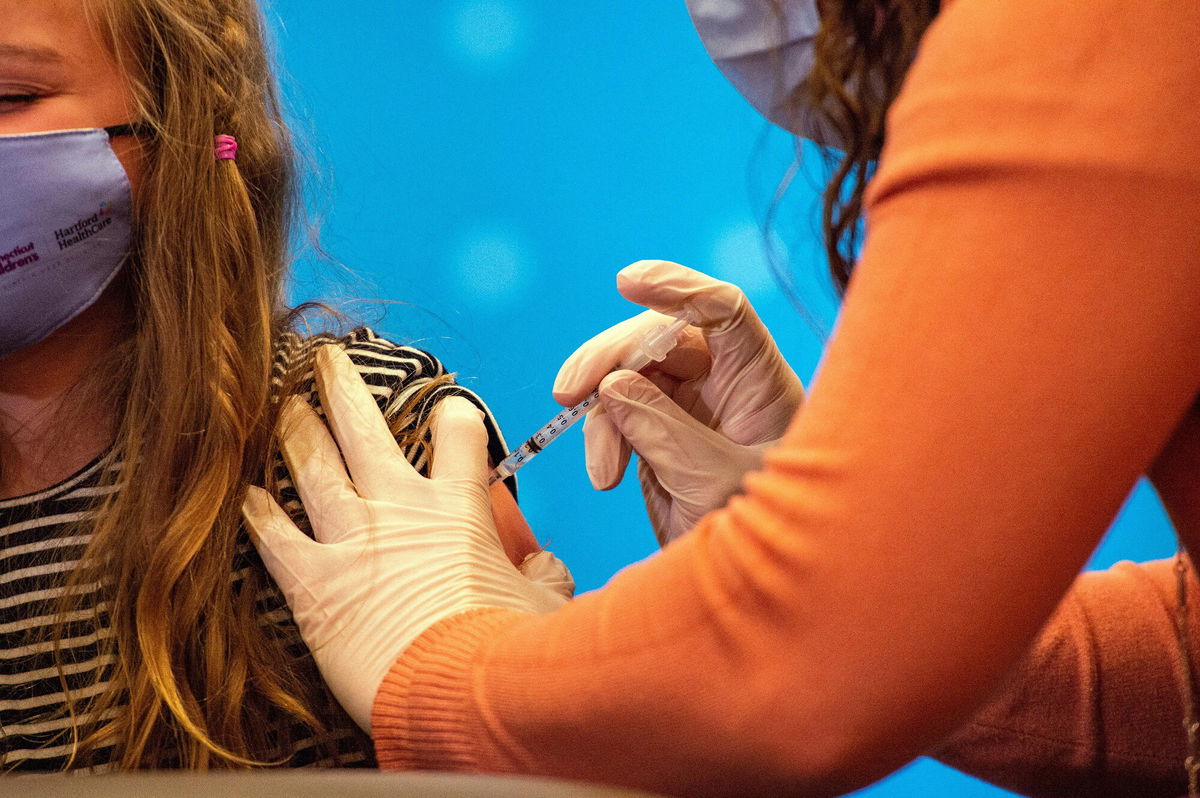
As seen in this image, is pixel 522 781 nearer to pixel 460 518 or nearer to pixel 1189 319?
pixel 1189 319

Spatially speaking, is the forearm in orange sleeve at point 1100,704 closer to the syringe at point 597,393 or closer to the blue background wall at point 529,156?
the syringe at point 597,393

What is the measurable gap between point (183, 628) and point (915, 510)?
0.68 metres

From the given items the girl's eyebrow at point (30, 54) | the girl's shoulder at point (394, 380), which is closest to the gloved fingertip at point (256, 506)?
the girl's shoulder at point (394, 380)

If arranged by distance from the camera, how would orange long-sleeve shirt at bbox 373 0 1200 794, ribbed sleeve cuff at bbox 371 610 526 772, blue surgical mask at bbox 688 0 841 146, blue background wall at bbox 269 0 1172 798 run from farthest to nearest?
blue background wall at bbox 269 0 1172 798, blue surgical mask at bbox 688 0 841 146, ribbed sleeve cuff at bbox 371 610 526 772, orange long-sleeve shirt at bbox 373 0 1200 794

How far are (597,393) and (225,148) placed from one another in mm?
453

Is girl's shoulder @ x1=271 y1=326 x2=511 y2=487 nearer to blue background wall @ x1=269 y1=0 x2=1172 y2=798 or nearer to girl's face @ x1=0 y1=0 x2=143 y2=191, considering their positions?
girl's face @ x1=0 y1=0 x2=143 y2=191

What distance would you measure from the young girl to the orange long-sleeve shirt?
1.77 ft

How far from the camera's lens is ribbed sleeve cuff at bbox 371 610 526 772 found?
2.13 feet

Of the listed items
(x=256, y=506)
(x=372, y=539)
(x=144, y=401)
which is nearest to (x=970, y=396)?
(x=372, y=539)

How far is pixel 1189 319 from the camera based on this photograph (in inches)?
19.0

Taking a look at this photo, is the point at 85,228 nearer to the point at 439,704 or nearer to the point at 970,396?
the point at 439,704

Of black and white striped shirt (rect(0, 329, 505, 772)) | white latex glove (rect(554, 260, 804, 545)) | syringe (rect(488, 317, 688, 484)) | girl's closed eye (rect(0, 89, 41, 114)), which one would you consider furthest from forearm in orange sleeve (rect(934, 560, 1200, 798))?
girl's closed eye (rect(0, 89, 41, 114))

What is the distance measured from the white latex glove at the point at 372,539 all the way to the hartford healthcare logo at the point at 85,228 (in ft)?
0.77

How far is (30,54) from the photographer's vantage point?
0.94 metres
